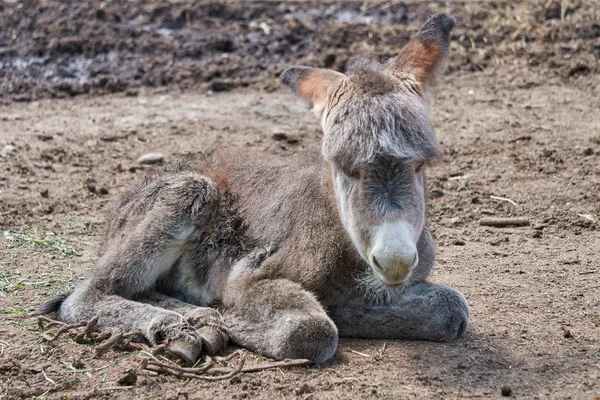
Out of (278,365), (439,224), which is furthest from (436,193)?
(278,365)

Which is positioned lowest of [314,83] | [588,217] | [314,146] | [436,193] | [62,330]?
[436,193]

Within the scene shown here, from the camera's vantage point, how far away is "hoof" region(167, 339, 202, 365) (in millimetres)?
5900

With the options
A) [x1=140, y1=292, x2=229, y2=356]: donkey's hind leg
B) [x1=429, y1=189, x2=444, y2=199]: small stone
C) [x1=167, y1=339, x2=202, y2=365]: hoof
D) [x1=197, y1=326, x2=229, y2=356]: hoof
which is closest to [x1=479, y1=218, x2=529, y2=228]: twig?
[x1=429, y1=189, x2=444, y2=199]: small stone

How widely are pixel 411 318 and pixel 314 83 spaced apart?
1.89m

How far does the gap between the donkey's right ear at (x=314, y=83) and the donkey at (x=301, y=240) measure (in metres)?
0.01

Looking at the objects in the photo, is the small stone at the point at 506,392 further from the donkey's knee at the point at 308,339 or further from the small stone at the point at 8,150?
the small stone at the point at 8,150

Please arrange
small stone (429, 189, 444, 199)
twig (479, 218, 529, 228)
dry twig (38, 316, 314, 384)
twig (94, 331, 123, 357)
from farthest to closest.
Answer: small stone (429, 189, 444, 199) < twig (479, 218, 529, 228) < twig (94, 331, 123, 357) < dry twig (38, 316, 314, 384)

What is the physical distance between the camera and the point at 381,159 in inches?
219

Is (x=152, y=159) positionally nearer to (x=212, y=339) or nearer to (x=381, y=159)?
(x=212, y=339)

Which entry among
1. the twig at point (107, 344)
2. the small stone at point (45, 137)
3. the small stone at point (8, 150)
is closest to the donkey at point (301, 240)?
the twig at point (107, 344)

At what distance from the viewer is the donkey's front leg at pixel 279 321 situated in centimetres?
590

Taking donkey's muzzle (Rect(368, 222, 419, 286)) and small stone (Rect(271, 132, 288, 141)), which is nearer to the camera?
donkey's muzzle (Rect(368, 222, 419, 286))

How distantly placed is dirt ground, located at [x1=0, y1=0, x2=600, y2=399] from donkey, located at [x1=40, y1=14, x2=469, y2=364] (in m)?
0.28

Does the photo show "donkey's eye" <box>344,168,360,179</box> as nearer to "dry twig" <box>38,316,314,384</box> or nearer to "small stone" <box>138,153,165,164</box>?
"dry twig" <box>38,316,314,384</box>
